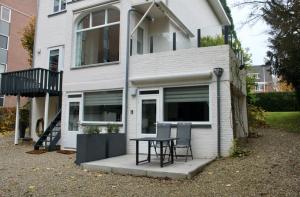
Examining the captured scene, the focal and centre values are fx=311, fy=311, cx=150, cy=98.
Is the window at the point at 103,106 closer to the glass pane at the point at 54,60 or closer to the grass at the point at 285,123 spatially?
the glass pane at the point at 54,60

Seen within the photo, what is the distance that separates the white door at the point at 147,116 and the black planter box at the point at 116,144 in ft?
2.22

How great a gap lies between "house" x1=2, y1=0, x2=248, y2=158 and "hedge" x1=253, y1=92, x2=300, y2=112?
1562cm

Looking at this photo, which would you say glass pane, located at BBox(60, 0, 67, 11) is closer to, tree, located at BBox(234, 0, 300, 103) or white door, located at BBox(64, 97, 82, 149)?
white door, located at BBox(64, 97, 82, 149)

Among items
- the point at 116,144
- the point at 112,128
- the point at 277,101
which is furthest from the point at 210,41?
the point at 277,101

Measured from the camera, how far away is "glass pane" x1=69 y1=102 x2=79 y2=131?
14391 mm

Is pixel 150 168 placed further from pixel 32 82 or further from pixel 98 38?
pixel 32 82

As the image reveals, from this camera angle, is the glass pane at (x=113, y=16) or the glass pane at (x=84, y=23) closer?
the glass pane at (x=113, y=16)

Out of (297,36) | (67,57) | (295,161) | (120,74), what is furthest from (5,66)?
(295,161)

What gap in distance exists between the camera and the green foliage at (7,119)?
22.9 m

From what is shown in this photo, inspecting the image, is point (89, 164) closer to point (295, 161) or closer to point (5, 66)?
point (295, 161)

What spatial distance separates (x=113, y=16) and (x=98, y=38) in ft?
4.06

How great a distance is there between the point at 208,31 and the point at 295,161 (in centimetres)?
659

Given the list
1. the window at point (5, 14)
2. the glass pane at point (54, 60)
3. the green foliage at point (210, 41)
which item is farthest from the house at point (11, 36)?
the green foliage at point (210, 41)

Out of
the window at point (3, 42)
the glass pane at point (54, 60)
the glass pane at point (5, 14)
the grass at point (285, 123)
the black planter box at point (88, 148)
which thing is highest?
the glass pane at point (5, 14)
